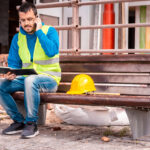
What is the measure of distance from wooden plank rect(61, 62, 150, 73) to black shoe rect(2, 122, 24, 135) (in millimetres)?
923

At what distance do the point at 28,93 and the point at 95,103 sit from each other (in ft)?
2.22

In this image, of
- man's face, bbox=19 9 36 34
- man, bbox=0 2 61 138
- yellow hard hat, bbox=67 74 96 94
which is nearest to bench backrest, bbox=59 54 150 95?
yellow hard hat, bbox=67 74 96 94

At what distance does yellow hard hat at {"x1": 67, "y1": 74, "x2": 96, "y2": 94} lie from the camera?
400 centimetres

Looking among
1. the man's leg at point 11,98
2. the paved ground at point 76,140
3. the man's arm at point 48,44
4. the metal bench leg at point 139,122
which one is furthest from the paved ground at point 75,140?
the man's arm at point 48,44

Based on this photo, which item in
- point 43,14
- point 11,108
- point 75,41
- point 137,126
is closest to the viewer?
point 137,126

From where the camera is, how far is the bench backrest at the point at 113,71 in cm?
398

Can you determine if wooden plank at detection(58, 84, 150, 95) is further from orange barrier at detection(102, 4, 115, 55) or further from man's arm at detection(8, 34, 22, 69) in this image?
orange barrier at detection(102, 4, 115, 55)

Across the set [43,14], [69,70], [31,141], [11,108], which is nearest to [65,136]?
[31,141]

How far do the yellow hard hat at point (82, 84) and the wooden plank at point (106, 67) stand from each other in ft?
0.49

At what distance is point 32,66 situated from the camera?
4.00 metres

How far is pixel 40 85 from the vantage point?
374 cm

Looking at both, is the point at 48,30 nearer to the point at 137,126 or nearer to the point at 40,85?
the point at 40,85

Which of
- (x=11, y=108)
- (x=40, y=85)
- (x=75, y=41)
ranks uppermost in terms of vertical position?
(x=75, y=41)

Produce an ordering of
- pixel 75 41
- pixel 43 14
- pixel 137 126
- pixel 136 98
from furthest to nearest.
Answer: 1. pixel 43 14
2. pixel 75 41
3. pixel 137 126
4. pixel 136 98
